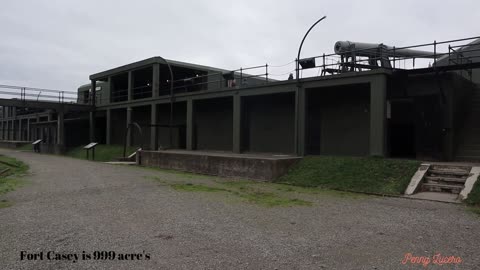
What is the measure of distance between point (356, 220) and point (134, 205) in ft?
17.0

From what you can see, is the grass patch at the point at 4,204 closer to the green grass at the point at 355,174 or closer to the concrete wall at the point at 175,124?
the green grass at the point at 355,174

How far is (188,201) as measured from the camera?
1004 cm

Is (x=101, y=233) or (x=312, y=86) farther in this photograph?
(x=312, y=86)

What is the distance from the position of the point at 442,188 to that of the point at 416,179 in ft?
2.45

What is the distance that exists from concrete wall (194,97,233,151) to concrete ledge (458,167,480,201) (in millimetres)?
14747

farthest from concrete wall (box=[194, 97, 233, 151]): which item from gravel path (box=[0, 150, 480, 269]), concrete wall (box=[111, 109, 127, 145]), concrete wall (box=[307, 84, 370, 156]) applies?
gravel path (box=[0, 150, 480, 269])

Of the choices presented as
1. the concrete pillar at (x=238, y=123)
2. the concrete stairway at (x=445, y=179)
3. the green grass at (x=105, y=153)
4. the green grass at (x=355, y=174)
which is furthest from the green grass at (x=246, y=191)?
the green grass at (x=105, y=153)

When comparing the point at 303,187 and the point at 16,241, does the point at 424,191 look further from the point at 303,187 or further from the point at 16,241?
the point at 16,241

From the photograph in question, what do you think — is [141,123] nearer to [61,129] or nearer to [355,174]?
[61,129]

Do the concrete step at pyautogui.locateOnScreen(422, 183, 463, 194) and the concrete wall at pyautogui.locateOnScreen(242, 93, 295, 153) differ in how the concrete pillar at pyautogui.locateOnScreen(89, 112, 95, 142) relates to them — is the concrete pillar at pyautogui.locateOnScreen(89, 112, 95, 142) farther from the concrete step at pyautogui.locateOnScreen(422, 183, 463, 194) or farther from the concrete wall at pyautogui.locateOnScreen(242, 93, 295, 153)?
the concrete step at pyautogui.locateOnScreen(422, 183, 463, 194)

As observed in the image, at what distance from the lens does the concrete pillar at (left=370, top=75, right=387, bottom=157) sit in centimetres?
1456

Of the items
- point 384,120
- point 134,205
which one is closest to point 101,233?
point 134,205

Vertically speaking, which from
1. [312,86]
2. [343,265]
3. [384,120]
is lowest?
[343,265]

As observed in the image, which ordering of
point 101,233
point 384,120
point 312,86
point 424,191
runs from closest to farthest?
point 101,233 < point 424,191 < point 384,120 < point 312,86
